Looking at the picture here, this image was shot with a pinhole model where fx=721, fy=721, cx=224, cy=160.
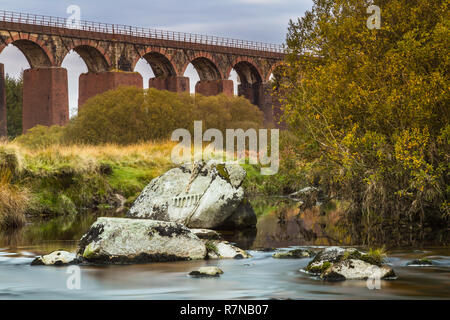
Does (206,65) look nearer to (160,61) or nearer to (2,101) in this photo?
(160,61)

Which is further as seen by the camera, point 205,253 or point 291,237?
point 291,237

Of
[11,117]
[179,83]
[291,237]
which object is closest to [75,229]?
[291,237]

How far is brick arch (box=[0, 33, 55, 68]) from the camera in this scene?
3873cm

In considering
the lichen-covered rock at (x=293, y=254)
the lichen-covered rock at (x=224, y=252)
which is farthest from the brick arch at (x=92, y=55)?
the lichen-covered rock at (x=293, y=254)

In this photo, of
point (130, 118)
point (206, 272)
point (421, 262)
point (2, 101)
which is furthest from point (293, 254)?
point (2, 101)

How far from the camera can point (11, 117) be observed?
52.1 meters

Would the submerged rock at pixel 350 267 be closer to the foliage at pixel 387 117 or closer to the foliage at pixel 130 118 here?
the foliage at pixel 387 117

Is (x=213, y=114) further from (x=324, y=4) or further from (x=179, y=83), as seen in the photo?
(x=324, y=4)

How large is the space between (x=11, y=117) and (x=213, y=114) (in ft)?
70.0

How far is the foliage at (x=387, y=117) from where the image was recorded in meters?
11.5

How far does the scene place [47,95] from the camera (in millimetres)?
39938

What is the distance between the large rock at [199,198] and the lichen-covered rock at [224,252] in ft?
11.1

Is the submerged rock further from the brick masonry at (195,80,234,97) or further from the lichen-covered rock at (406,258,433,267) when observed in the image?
the brick masonry at (195,80,234,97)

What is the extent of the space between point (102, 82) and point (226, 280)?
118 feet
